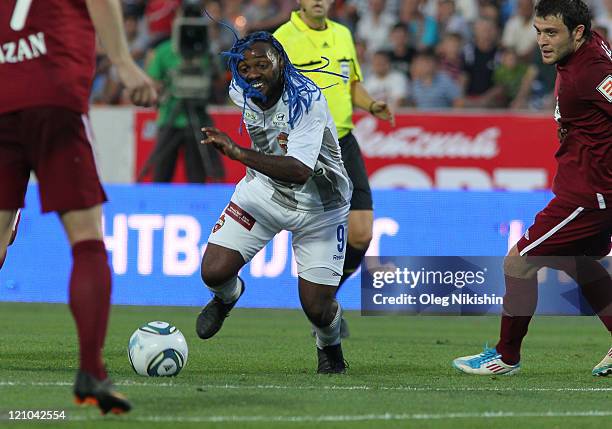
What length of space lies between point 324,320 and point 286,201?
765 millimetres

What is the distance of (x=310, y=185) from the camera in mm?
7828

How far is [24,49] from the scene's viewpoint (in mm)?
5531

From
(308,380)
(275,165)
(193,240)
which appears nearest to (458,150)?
(193,240)

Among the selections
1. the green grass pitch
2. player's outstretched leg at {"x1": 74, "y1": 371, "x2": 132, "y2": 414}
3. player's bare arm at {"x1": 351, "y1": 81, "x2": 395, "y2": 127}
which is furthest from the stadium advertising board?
player's outstretched leg at {"x1": 74, "y1": 371, "x2": 132, "y2": 414}

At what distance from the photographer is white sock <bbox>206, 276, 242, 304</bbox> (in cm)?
803

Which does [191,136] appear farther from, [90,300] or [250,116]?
[90,300]

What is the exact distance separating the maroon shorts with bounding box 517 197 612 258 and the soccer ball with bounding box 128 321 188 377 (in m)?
2.19

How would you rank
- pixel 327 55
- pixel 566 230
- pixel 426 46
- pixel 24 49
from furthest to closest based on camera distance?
pixel 426 46 → pixel 327 55 → pixel 566 230 → pixel 24 49

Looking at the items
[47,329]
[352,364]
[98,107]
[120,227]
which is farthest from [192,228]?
[98,107]

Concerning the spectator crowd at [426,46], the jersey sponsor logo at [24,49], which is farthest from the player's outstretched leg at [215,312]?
the spectator crowd at [426,46]

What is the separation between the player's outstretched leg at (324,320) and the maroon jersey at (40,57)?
8.44 feet

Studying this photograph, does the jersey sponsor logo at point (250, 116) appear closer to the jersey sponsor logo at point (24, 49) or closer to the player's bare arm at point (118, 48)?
the player's bare arm at point (118, 48)

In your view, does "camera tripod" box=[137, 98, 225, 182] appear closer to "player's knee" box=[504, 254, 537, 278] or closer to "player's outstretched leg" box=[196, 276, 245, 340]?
"player's outstretched leg" box=[196, 276, 245, 340]

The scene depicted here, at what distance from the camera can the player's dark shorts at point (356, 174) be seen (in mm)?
10078
